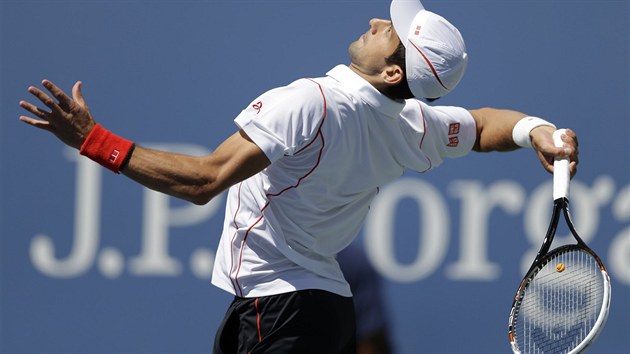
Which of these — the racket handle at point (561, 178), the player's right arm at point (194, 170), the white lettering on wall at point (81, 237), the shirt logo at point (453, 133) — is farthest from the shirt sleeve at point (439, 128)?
the white lettering on wall at point (81, 237)

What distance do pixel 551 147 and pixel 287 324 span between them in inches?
35.4

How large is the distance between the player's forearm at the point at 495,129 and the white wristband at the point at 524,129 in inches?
1.5

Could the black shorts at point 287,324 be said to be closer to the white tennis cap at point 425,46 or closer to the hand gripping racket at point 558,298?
the hand gripping racket at point 558,298

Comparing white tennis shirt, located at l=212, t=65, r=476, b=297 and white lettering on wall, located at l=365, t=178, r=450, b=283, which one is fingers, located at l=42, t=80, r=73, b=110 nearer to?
white tennis shirt, located at l=212, t=65, r=476, b=297

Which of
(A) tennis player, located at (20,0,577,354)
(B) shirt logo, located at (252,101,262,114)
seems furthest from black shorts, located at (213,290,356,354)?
(B) shirt logo, located at (252,101,262,114)

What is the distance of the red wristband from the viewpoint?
2906mm

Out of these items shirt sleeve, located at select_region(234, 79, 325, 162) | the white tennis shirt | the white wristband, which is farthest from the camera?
the white wristband

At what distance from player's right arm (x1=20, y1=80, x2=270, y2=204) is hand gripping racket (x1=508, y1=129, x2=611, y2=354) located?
0.82 meters

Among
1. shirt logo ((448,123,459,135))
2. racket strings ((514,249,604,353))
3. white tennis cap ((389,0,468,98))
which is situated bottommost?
racket strings ((514,249,604,353))

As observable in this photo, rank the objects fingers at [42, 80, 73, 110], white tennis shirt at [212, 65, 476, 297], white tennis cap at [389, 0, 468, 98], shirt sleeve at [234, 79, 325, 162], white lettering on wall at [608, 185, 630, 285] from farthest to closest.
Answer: white lettering on wall at [608, 185, 630, 285], white tennis cap at [389, 0, 468, 98], white tennis shirt at [212, 65, 476, 297], shirt sleeve at [234, 79, 325, 162], fingers at [42, 80, 73, 110]

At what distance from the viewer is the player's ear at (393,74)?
3285 millimetres

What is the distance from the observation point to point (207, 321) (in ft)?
15.5

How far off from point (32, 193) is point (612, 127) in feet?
7.87

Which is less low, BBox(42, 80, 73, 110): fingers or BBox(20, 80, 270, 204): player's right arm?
BBox(42, 80, 73, 110): fingers
